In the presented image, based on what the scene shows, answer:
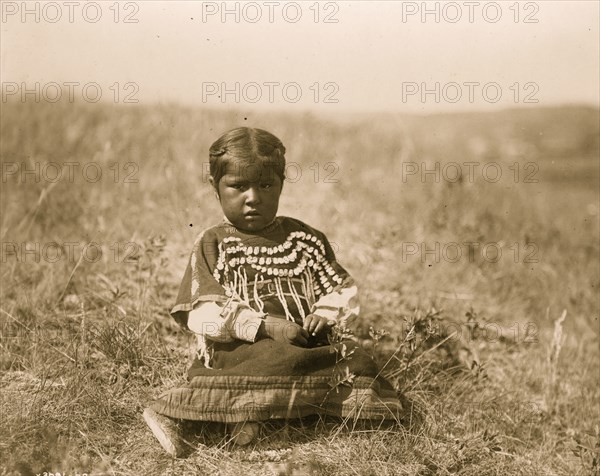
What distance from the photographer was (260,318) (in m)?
3.11

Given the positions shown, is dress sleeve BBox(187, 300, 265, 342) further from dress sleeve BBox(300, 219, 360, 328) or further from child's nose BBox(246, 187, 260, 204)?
child's nose BBox(246, 187, 260, 204)

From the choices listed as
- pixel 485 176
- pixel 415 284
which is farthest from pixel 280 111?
pixel 415 284

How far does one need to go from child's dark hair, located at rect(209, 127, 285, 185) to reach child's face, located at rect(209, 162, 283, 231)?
0.02 m

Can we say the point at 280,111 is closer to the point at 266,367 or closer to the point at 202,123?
the point at 202,123

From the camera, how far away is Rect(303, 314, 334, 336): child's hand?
314cm

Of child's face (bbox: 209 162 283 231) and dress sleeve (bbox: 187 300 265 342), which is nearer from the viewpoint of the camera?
dress sleeve (bbox: 187 300 265 342)

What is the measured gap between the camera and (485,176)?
8094 mm

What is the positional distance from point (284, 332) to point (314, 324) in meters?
0.14

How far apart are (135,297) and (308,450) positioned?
152 cm
